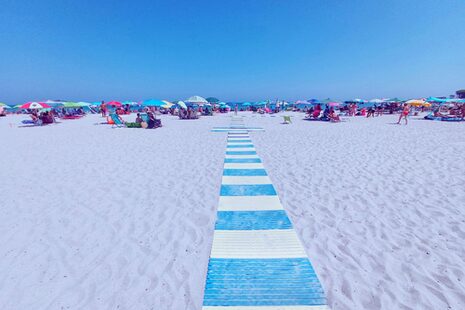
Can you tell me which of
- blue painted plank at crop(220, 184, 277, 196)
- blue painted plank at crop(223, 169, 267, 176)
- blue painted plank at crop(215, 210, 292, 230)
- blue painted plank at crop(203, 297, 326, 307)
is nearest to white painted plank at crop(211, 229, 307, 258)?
blue painted plank at crop(215, 210, 292, 230)

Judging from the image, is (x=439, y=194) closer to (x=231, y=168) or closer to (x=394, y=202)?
(x=394, y=202)

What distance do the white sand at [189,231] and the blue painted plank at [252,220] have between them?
0.21 meters

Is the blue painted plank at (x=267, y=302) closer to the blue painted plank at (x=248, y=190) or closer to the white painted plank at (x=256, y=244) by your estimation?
the white painted plank at (x=256, y=244)

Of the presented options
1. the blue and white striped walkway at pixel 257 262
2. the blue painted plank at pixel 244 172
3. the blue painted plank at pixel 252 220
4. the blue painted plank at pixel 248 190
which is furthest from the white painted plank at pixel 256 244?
the blue painted plank at pixel 244 172

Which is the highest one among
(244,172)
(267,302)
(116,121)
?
(116,121)

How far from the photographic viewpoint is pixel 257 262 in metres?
2.79

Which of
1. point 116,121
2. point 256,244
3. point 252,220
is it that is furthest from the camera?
point 116,121

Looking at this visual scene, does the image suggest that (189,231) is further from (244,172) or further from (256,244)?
(244,172)

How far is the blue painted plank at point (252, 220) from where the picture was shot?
3.51 metres

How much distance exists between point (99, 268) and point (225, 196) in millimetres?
2440

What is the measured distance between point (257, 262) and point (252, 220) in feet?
3.18

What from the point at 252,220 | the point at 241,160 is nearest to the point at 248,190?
the point at 252,220

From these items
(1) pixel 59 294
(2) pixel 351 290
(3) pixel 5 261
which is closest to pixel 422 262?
(2) pixel 351 290

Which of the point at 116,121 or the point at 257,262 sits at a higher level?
the point at 116,121
